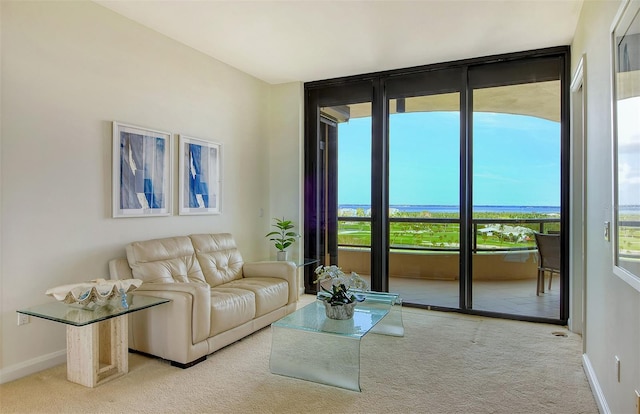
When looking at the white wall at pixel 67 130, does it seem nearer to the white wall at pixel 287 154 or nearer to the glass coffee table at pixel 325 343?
the white wall at pixel 287 154

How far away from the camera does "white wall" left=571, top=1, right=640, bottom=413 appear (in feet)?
5.99

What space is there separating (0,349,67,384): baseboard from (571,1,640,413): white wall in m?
3.65

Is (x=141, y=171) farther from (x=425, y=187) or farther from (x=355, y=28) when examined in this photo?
(x=425, y=187)

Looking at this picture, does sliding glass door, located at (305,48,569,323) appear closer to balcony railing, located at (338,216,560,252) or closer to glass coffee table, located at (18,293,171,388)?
balcony railing, located at (338,216,560,252)

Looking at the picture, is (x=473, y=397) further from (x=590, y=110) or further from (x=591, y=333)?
(x=590, y=110)

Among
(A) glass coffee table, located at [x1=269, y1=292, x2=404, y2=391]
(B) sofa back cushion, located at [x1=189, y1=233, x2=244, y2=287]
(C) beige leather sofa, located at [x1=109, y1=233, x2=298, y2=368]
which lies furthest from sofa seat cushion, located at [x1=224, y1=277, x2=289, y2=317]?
(A) glass coffee table, located at [x1=269, y1=292, x2=404, y2=391]

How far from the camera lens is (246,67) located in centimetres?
477

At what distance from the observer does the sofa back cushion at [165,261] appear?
3.26m

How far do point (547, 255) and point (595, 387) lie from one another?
191cm

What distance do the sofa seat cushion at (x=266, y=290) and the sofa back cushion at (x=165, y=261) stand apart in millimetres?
407

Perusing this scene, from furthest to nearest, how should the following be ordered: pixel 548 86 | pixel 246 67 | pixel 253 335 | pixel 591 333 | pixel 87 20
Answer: pixel 246 67, pixel 548 86, pixel 253 335, pixel 87 20, pixel 591 333

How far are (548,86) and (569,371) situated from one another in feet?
9.55

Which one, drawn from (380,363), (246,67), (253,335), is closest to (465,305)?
(380,363)

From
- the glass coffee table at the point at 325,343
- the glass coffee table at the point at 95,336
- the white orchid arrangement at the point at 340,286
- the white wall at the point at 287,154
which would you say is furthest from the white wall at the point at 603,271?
the white wall at the point at 287,154
